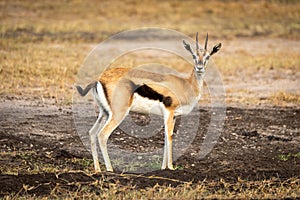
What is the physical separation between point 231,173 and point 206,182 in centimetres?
61

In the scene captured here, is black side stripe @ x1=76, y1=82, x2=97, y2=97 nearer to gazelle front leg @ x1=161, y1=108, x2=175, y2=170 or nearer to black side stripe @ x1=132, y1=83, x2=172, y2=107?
black side stripe @ x1=132, y1=83, x2=172, y2=107

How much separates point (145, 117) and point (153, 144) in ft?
5.20

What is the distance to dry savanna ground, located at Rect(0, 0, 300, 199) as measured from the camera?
7254mm

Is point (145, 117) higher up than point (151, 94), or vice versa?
point (151, 94)

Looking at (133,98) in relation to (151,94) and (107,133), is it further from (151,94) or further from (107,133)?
(107,133)

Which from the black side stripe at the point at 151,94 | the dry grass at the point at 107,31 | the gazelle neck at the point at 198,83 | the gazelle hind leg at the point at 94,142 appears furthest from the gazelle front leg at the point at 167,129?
the dry grass at the point at 107,31

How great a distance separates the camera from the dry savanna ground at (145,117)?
7.25 meters

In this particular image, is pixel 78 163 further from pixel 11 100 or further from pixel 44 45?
pixel 44 45

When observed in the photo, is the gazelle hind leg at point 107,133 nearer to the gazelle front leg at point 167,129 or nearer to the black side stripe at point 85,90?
the black side stripe at point 85,90

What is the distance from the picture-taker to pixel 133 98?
8.58 meters

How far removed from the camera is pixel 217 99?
13.5 m

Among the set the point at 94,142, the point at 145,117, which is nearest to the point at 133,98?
the point at 94,142

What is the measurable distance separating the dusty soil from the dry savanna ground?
16 millimetres

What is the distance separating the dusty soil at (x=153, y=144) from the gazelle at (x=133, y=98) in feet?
1.42
